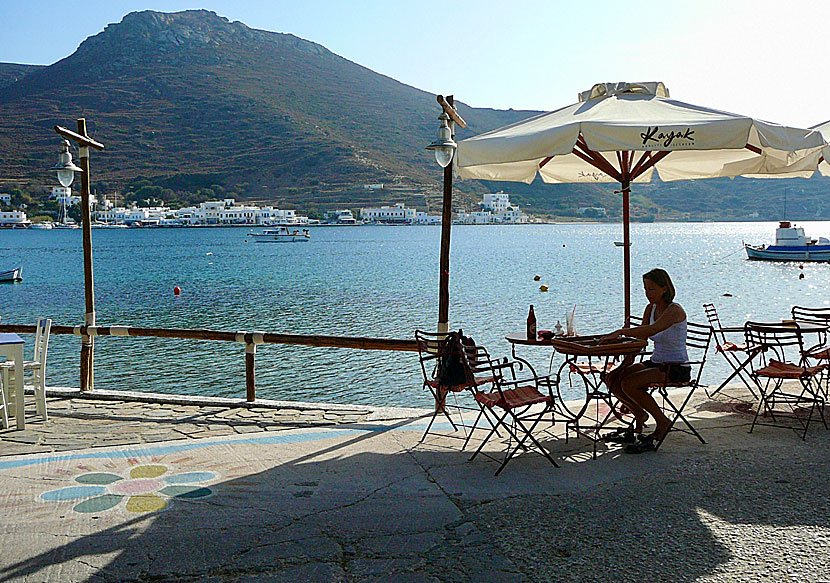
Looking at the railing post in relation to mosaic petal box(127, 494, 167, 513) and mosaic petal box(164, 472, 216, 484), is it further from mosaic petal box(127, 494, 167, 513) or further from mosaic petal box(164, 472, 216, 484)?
mosaic petal box(127, 494, 167, 513)

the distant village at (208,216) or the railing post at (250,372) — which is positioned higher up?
the distant village at (208,216)

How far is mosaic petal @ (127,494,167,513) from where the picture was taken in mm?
3922

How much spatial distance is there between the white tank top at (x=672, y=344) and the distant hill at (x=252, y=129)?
111635 mm

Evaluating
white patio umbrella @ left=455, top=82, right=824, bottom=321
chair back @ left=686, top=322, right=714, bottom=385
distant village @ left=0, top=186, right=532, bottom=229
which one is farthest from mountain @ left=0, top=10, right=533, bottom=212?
white patio umbrella @ left=455, top=82, right=824, bottom=321

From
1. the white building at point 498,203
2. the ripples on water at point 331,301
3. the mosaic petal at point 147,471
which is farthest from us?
the white building at point 498,203

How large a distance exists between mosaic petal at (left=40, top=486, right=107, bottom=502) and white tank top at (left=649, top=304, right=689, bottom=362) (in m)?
3.60

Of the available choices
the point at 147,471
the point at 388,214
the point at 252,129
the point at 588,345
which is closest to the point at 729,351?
the point at 588,345

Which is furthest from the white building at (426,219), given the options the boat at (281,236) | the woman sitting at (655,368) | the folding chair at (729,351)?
the woman sitting at (655,368)

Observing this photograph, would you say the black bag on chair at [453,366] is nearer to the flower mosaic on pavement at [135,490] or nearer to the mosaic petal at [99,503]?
the flower mosaic on pavement at [135,490]

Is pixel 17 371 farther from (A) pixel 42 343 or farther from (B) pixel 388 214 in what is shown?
(B) pixel 388 214

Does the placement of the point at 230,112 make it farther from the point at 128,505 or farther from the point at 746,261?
the point at 128,505

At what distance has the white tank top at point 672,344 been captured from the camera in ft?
16.2

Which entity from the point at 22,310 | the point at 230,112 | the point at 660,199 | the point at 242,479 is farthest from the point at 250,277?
the point at 660,199

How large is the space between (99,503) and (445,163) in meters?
3.50
